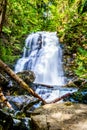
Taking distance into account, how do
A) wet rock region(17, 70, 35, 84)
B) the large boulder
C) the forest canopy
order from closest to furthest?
the large boulder, wet rock region(17, 70, 35, 84), the forest canopy

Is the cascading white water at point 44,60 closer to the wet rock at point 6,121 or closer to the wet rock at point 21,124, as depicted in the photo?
the wet rock at point 21,124

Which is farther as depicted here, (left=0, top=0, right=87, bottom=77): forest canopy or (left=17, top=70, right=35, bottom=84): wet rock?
(left=0, top=0, right=87, bottom=77): forest canopy

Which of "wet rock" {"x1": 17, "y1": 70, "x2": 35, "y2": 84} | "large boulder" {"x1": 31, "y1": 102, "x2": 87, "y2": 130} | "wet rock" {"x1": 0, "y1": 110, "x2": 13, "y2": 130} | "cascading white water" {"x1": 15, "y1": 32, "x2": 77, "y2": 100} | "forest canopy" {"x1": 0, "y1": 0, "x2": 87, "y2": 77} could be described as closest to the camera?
"large boulder" {"x1": 31, "y1": 102, "x2": 87, "y2": 130}

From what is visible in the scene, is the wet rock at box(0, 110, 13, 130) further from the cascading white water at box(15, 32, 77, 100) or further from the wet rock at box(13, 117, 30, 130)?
the cascading white water at box(15, 32, 77, 100)

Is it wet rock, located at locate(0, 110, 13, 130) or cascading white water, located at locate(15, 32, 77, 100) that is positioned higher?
wet rock, located at locate(0, 110, 13, 130)

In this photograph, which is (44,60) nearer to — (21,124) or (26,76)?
(26,76)

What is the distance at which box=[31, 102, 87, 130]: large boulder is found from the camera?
121 inches

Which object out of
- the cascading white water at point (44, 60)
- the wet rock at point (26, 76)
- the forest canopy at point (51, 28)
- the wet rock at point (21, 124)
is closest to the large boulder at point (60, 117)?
the wet rock at point (21, 124)

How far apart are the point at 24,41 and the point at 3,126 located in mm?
16419

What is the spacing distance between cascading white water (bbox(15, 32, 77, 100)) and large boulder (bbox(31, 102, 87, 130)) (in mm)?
10868

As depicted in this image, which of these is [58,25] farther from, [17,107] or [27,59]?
[17,107]

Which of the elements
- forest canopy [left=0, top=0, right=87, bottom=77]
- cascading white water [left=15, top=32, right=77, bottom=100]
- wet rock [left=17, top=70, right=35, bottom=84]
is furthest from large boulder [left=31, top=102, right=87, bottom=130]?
cascading white water [left=15, top=32, right=77, bottom=100]

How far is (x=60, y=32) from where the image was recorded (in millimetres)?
18781

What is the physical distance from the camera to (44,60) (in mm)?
17531
